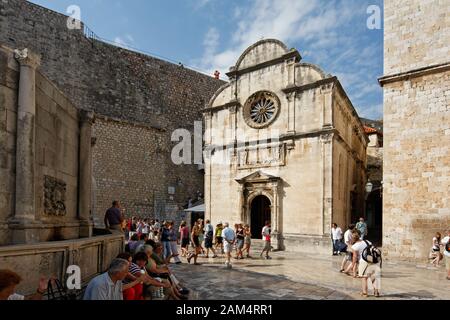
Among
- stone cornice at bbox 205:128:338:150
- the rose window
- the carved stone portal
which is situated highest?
the rose window

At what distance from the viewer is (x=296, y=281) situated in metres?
8.34

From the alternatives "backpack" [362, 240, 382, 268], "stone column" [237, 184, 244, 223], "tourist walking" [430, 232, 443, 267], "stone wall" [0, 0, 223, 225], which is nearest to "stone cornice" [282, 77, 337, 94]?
"stone column" [237, 184, 244, 223]

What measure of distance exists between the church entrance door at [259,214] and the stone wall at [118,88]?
961cm

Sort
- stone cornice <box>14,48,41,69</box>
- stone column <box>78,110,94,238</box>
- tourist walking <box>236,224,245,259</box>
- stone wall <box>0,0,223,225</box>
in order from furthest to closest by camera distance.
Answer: stone wall <box>0,0,223,225</box> < tourist walking <box>236,224,245,259</box> < stone column <box>78,110,94,238</box> < stone cornice <box>14,48,41,69</box>

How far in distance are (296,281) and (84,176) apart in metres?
5.64

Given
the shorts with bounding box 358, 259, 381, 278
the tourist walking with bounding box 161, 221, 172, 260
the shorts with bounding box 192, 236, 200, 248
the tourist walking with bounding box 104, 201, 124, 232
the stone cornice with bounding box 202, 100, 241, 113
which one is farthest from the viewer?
the stone cornice with bounding box 202, 100, 241, 113

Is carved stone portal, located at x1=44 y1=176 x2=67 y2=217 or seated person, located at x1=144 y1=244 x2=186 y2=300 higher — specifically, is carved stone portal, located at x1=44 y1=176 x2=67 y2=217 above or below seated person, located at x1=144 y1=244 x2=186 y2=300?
above

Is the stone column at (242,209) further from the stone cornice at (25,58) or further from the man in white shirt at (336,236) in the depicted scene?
the stone cornice at (25,58)

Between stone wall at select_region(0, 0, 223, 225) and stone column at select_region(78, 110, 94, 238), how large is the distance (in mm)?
15199

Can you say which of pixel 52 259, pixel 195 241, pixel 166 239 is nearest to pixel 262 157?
pixel 195 241

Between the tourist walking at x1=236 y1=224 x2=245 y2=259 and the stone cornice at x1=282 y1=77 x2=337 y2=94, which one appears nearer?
the tourist walking at x1=236 y1=224 x2=245 y2=259

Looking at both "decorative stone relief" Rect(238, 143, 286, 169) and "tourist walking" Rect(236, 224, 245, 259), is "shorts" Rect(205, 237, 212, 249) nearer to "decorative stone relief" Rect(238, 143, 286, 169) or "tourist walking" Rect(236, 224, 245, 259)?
"tourist walking" Rect(236, 224, 245, 259)

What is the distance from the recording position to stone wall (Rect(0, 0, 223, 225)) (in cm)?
2134
